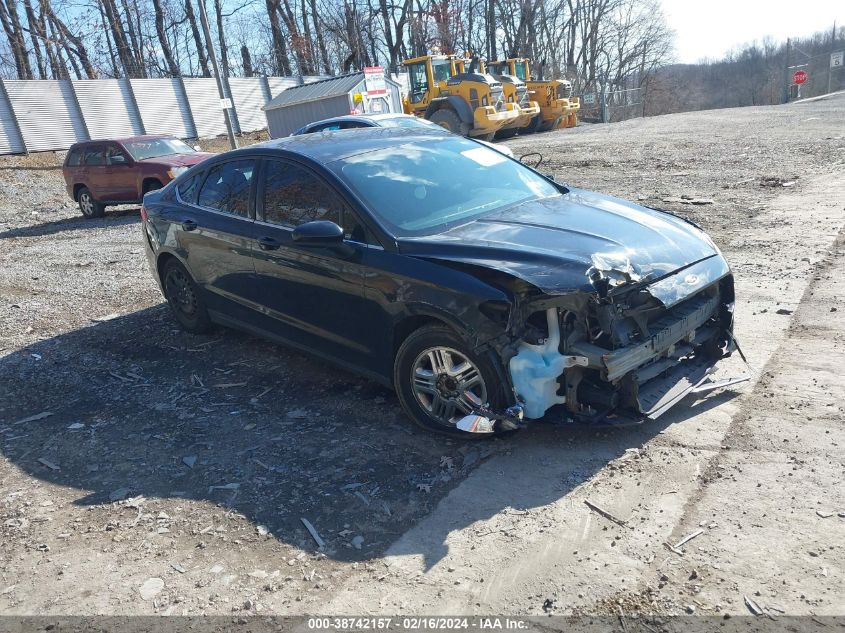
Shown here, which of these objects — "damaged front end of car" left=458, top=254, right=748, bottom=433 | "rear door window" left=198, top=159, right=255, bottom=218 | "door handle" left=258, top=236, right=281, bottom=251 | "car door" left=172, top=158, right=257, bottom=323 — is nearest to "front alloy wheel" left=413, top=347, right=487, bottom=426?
"damaged front end of car" left=458, top=254, right=748, bottom=433

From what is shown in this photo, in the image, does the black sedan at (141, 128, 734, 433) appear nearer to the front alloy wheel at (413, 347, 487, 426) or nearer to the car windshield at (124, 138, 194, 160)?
the front alloy wheel at (413, 347, 487, 426)

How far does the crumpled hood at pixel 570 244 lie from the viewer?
347 centimetres

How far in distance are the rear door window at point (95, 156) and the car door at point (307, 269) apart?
11.4m

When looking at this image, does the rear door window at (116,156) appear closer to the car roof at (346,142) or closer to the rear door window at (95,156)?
the rear door window at (95,156)

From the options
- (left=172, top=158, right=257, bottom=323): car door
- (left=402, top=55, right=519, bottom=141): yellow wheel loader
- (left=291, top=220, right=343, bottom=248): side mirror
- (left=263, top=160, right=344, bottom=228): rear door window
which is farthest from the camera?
(left=402, top=55, right=519, bottom=141): yellow wheel loader

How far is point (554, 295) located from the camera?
3.35 meters

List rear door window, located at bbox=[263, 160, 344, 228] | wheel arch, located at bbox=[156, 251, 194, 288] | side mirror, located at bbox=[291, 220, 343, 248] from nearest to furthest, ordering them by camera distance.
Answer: side mirror, located at bbox=[291, 220, 343, 248]
rear door window, located at bbox=[263, 160, 344, 228]
wheel arch, located at bbox=[156, 251, 194, 288]

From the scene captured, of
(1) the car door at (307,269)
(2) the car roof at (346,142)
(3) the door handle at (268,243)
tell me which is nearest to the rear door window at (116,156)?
(2) the car roof at (346,142)

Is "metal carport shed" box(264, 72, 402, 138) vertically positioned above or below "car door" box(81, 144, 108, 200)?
above

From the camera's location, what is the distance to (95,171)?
1448 cm

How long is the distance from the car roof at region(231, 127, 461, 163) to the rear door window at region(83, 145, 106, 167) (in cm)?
1077

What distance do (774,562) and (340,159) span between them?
3.48 metres

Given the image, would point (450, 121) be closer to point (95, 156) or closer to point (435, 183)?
point (95, 156)

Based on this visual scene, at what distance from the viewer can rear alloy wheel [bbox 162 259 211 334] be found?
5.96 meters
